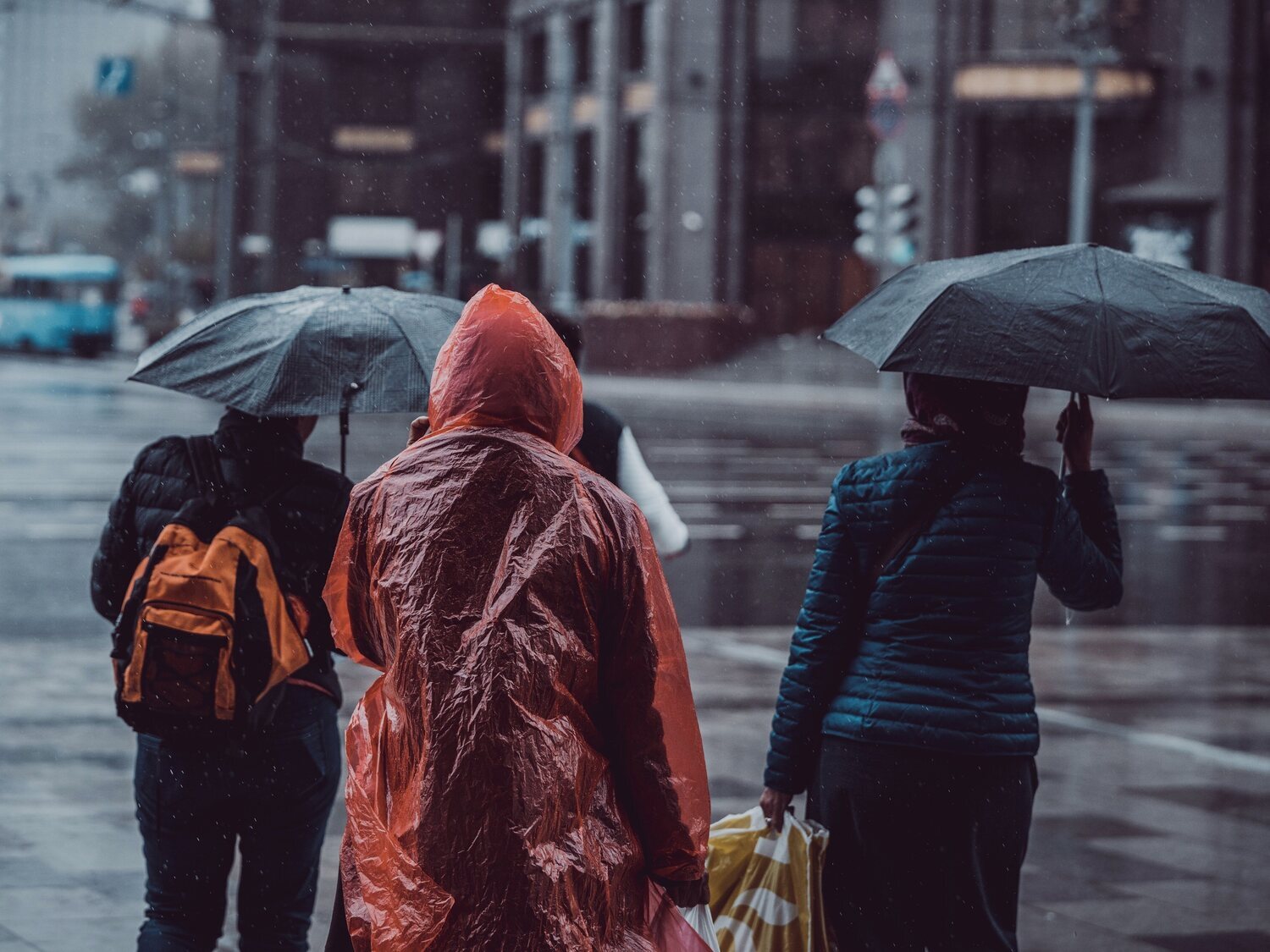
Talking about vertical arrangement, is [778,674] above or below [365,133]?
below

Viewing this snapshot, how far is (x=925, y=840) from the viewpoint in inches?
152

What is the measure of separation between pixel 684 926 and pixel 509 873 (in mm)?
397

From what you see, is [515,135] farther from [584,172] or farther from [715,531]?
[715,531]

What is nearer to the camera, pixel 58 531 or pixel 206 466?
pixel 206 466

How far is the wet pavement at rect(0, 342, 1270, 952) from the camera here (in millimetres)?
5879

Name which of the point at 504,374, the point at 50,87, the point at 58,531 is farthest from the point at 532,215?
the point at 50,87

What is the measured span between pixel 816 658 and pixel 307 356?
1287 mm

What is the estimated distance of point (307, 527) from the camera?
401 cm

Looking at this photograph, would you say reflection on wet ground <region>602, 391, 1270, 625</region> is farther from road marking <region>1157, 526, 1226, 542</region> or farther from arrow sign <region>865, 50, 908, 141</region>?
arrow sign <region>865, 50, 908, 141</region>

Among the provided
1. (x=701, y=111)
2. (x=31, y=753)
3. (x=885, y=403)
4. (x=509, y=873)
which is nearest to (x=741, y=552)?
(x=31, y=753)

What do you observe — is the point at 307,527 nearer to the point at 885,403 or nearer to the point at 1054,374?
the point at 1054,374

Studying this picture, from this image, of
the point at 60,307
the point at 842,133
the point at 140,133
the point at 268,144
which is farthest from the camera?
the point at 140,133

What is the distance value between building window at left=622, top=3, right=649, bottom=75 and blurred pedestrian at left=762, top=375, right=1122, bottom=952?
4969 centimetres

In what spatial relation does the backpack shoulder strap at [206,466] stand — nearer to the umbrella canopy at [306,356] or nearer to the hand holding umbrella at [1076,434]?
the umbrella canopy at [306,356]
